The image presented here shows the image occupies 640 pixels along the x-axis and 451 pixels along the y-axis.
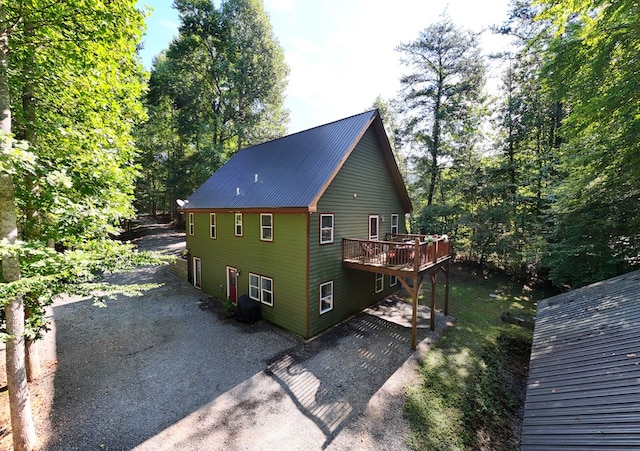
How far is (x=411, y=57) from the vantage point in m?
18.8

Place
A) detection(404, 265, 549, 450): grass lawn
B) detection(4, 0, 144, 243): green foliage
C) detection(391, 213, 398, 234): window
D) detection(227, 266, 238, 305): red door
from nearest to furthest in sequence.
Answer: detection(4, 0, 144, 243): green foliage, detection(404, 265, 549, 450): grass lawn, detection(227, 266, 238, 305): red door, detection(391, 213, 398, 234): window

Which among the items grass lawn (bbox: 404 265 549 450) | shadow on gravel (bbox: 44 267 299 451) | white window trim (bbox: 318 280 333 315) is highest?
white window trim (bbox: 318 280 333 315)

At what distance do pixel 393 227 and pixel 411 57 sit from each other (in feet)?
45.8

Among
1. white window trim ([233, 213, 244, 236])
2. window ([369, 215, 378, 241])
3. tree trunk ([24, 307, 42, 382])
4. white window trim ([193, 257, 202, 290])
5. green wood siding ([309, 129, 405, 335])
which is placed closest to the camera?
tree trunk ([24, 307, 42, 382])

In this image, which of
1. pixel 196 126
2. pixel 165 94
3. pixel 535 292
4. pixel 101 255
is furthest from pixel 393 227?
pixel 165 94

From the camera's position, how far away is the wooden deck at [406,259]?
8195mm

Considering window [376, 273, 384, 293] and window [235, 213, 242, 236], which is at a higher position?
window [235, 213, 242, 236]

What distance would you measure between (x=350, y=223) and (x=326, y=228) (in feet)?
4.99

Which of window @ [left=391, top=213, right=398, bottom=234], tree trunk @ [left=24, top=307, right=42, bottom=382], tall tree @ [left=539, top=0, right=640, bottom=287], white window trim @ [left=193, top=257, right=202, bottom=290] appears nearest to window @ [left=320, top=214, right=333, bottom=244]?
window @ [left=391, top=213, right=398, bottom=234]

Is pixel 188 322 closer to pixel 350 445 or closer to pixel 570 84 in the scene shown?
pixel 350 445

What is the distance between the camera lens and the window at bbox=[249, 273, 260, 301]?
10.4 m

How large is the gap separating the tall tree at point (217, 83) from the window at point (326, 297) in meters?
17.3

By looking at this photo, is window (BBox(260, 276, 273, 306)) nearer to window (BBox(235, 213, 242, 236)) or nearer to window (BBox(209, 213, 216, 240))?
window (BBox(235, 213, 242, 236))

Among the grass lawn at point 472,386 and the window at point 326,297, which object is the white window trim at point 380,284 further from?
the window at point 326,297
